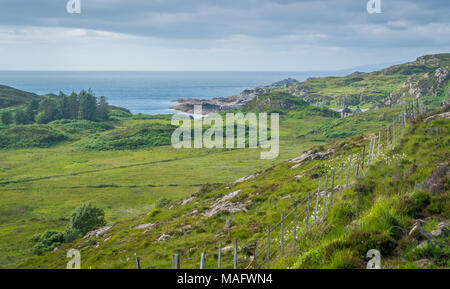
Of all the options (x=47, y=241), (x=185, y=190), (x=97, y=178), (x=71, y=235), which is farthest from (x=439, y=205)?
(x=97, y=178)

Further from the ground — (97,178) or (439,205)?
(439,205)

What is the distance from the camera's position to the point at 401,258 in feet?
37.6

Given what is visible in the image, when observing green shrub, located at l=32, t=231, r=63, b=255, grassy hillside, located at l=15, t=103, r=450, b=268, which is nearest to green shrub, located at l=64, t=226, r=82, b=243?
green shrub, located at l=32, t=231, r=63, b=255

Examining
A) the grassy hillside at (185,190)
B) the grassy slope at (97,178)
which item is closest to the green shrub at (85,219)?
the grassy hillside at (185,190)

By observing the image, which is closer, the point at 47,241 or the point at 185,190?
the point at 47,241

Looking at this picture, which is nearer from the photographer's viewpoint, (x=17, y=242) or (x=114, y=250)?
(x=114, y=250)

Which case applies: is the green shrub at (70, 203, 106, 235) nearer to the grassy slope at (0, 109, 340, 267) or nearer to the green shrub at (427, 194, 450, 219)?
the grassy slope at (0, 109, 340, 267)

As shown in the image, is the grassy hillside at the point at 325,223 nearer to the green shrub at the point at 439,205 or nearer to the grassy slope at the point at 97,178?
the green shrub at the point at 439,205

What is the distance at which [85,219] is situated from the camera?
56031 millimetres

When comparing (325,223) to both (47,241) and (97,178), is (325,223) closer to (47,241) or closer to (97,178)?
(47,241)

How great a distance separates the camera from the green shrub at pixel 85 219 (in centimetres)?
5522
